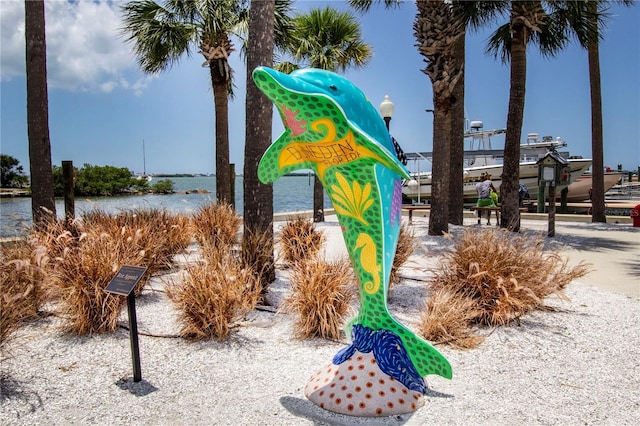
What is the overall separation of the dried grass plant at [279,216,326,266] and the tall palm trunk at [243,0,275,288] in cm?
138

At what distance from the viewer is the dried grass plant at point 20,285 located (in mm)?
3344

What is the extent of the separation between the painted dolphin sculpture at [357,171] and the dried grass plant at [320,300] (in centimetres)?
108

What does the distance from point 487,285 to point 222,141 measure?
930 cm

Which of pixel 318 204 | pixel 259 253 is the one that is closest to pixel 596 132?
pixel 318 204

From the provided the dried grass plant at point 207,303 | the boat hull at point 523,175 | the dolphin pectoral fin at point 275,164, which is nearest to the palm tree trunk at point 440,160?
the dried grass plant at point 207,303

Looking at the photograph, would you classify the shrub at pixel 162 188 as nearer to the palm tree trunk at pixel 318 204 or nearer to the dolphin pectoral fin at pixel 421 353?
the palm tree trunk at pixel 318 204

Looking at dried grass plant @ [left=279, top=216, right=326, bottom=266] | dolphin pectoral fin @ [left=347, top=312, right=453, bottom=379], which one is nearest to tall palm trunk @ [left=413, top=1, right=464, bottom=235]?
dried grass plant @ [left=279, top=216, right=326, bottom=266]

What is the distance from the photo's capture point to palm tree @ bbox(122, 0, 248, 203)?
39.2 feet

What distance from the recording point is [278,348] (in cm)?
410

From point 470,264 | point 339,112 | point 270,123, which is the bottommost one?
point 470,264

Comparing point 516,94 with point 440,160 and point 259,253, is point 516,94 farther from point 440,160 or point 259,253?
point 259,253

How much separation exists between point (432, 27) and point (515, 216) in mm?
4794

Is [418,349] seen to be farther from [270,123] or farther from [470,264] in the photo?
[270,123]

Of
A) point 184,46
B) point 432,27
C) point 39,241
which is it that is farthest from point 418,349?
point 184,46
